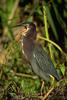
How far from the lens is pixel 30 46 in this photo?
5535mm

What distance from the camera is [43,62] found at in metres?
5.57

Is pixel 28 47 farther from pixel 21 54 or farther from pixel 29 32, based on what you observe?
pixel 21 54

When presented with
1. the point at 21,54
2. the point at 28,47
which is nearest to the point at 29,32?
the point at 28,47

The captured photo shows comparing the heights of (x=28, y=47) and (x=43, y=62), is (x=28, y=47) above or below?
above

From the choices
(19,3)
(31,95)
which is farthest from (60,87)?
(19,3)

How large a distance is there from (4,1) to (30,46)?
352cm

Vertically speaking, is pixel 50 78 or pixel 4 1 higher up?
pixel 4 1

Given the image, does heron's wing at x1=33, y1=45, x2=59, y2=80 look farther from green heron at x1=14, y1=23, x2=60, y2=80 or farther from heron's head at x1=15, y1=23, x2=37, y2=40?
heron's head at x1=15, y1=23, x2=37, y2=40

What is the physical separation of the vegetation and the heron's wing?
0.10 metres

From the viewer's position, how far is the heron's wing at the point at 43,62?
18.2 ft

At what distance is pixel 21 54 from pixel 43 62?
16.8 inches

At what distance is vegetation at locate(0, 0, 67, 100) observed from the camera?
527cm

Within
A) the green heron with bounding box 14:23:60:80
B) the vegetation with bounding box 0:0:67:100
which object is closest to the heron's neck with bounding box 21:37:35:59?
the green heron with bounding box 14:23:60:80

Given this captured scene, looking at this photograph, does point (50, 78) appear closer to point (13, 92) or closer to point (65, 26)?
point (13, 92)
